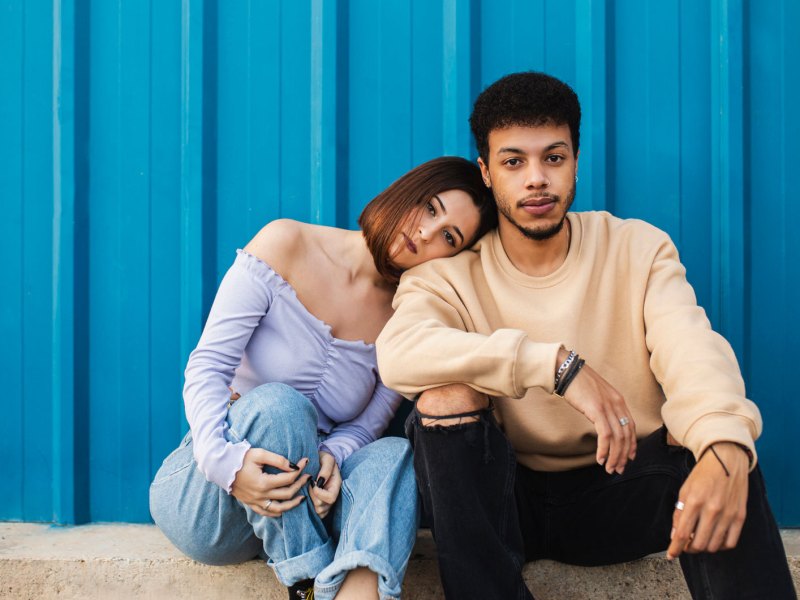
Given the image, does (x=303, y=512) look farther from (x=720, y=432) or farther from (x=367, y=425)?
(x=720, y=432)

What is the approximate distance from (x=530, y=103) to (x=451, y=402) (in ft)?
2.79

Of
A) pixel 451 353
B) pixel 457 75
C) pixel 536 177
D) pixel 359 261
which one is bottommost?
pixel 451 353

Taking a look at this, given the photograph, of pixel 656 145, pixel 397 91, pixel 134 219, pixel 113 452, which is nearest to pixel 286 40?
pixel 397 91

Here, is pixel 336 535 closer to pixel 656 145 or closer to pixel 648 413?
pixel 648 413

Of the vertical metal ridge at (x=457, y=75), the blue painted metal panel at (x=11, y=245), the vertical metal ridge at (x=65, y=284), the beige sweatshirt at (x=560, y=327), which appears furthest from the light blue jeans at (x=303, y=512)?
the vertical metal ridge at (x=457, y=75)

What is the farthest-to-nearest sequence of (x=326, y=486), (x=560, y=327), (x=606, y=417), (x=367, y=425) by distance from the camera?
(x=367, y=425), (x=560, y=327), (x=326, y=486), (x=606, y=417)

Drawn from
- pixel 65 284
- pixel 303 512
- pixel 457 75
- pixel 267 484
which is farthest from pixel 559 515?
→ pixel 65 284

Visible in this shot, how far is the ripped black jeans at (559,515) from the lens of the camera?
58.9 inches

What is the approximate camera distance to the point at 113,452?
Answer: 98.9 inches

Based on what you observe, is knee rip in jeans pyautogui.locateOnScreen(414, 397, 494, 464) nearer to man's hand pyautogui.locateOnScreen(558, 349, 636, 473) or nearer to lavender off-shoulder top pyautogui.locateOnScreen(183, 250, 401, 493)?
man's hand pyautogui.locateOnScreen(558, 349, 636, 473)

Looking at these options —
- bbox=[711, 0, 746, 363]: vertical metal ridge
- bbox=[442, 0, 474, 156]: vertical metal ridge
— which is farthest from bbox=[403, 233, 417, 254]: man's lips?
bbox=[711, 0, 746, 363]: vertical metal ridge

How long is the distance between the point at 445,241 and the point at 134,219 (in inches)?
44.2

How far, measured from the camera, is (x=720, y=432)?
57.8 inches

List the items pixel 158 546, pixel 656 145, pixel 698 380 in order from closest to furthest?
pixel 698 380 → pixel 158 546 → pixel 656 145
